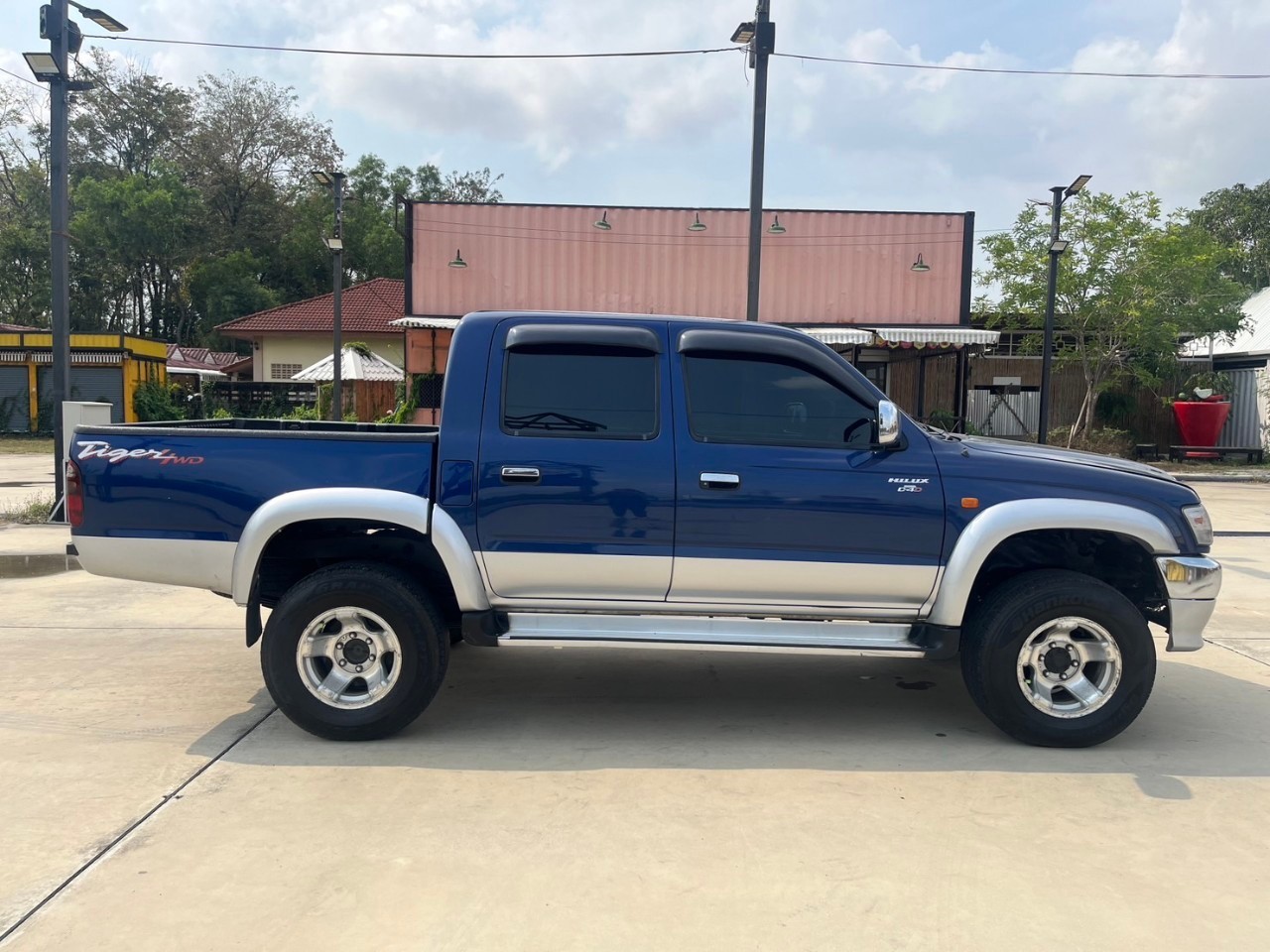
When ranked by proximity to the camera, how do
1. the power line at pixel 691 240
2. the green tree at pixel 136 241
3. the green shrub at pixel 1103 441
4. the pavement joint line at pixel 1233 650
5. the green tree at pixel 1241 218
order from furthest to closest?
1. the green tree at pixel 1241 218
2. the green tree at pixel 136 241
3. the green shrub at pixel 1103 441
4. the power line at pixel 691 240
5. the pavement joint line at pixel 1233 650

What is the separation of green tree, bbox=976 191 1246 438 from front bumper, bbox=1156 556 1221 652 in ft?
66.0

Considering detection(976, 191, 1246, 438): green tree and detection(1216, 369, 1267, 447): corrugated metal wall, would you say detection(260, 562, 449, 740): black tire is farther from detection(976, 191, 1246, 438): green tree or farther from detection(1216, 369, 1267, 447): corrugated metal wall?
detection(1216, 369, 1267, 447): corrugated metal wall

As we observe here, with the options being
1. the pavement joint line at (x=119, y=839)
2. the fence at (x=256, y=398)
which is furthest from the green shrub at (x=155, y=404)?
the pavement joint line at (x=119, y=839)

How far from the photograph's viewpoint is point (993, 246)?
24.4 metres

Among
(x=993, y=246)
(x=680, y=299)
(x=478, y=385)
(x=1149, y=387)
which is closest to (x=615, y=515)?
(x=478, y=385)

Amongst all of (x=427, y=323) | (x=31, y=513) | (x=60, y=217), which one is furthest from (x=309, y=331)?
(x=31, y=513)

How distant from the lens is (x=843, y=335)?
20062 mm

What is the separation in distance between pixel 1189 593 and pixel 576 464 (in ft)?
9.78

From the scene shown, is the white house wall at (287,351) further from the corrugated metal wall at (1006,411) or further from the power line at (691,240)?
the corrugated metal wall at (1006,411)

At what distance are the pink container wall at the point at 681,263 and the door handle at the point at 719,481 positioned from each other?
1690cm

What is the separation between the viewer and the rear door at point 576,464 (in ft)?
15.4

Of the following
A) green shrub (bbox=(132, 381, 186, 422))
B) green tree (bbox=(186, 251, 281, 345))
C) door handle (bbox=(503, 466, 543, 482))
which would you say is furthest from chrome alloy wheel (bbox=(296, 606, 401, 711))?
green tree (bbox=(186, 251, 281, 345))

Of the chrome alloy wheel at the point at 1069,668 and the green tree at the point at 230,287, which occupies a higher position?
the green tree at the point at 230,287

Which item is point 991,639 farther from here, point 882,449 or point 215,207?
point 215,207
